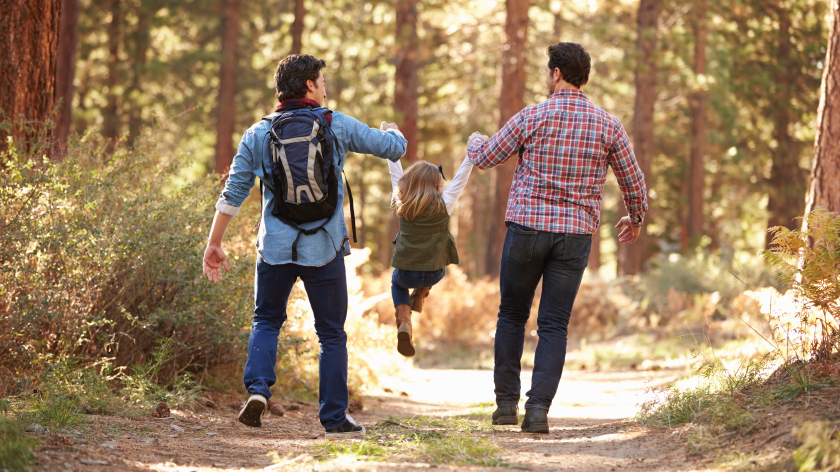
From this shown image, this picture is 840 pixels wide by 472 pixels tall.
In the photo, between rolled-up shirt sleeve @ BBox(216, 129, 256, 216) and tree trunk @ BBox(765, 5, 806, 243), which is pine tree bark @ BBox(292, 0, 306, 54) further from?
rolled-up shirt sleeve @ BBox(216, 129, 256, 216)

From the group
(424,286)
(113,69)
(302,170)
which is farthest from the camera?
(113,69)

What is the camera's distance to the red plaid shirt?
4531mm

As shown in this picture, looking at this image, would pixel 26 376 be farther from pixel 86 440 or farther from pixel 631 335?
pixel 631 335

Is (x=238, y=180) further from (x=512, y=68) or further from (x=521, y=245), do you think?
(x=512, y=68)

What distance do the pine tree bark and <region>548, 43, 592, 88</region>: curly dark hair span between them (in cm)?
1356

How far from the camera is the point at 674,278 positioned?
15734 millimetres

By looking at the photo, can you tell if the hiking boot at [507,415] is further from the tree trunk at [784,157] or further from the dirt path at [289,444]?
the tree trunk at [784,157]

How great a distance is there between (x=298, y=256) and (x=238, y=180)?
0.57 metres

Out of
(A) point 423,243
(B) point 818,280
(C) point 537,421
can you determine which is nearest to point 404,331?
(A) point 423,243

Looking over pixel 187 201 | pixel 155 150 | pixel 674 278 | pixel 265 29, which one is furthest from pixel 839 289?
pixel 265 29

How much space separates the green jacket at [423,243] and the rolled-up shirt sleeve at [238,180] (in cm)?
160

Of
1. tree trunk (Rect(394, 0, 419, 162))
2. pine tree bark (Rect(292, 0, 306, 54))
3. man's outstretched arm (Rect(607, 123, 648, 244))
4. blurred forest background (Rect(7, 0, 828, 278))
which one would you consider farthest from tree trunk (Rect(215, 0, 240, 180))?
man's outstretched arm (Rect(607, 123, 648, 244))

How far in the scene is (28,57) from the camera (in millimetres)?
6480

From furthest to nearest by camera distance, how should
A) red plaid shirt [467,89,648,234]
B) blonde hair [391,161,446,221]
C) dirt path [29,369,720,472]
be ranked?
blonde hair [391,161,446,221] < red plaid shirt [467,89,648,234] < dirt path [29,369,720,472]
